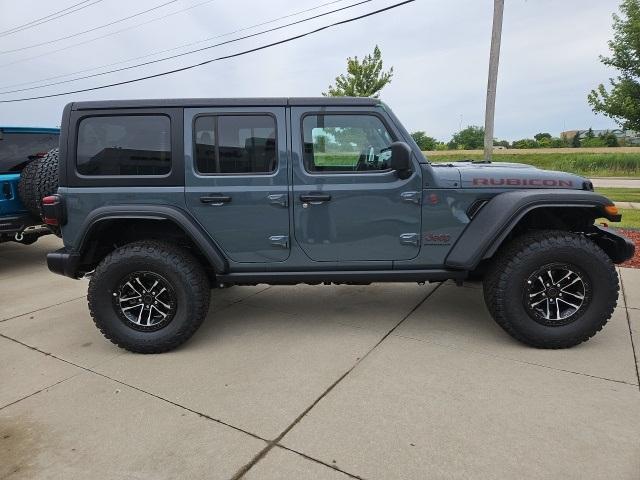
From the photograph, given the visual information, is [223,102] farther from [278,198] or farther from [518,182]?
[518,182]

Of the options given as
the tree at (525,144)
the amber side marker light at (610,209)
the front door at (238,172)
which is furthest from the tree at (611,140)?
the front door at (238,172)

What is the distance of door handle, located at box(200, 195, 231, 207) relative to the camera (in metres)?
3.01

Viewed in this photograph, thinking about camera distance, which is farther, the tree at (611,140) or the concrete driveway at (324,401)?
the tree at (611,140)

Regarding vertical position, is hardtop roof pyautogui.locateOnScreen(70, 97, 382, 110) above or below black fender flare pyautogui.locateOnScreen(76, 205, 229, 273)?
above

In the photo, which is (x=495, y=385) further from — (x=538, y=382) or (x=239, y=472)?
(x=239, y=472)

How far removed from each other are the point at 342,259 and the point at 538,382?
5.05 feet

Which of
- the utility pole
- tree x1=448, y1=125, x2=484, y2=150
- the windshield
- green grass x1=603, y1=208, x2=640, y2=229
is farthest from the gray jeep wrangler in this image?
tree x1=448, y1=125, x2=484, y2=150

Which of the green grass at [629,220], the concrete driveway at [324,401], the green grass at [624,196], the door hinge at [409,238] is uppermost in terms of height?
the door hinge at [409,238]

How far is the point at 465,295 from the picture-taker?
4.29 metres

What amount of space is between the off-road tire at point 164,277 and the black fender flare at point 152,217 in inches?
7.6

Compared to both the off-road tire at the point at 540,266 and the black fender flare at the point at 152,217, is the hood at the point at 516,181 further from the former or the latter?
the black fender flare at the point at 152,217

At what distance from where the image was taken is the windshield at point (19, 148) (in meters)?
5.50

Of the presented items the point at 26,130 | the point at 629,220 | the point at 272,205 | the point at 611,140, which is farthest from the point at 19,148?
the point at 611,140

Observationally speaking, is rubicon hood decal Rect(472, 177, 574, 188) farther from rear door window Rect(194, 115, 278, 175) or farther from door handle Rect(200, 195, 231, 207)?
door handle Rect(200, 195, 231, 207)
